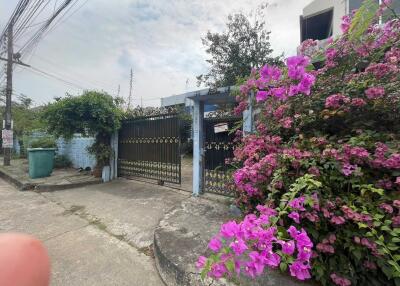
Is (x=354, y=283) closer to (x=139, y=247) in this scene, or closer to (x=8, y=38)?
(x=139, y=247)

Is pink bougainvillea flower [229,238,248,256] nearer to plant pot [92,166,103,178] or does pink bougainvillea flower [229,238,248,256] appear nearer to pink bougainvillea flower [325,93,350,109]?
pink bougainvillea flower [325,93,350,109]

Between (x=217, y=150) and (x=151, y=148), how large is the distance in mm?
2165

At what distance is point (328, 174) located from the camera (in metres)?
1.63

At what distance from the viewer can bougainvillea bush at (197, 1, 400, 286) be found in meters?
1.26

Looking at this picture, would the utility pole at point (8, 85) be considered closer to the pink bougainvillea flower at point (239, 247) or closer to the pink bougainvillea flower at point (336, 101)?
the pink bougainvillea flower at point (239, 247)

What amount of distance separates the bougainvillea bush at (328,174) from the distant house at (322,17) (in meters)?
9.97

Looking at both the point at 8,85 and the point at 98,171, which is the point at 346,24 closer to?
the point at 98,171

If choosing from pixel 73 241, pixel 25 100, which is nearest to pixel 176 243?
pixel 73 241

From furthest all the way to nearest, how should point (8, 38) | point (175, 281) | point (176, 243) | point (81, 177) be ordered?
point (8, 38) → point (81, 177) → point (176, 243) → point (175, 281)

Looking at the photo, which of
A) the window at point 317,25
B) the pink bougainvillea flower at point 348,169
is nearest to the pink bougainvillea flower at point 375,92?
the pink bougainvillea flower at point 348,169

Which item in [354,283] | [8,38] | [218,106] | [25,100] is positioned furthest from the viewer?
[25,100]

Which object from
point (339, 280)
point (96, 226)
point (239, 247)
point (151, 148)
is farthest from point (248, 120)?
point (151, 148)

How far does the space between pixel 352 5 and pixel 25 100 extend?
2433 cm

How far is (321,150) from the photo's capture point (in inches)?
71.7
